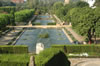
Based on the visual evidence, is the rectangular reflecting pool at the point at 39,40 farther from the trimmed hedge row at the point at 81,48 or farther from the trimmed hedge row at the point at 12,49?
the trimmed hedge row at the point at 81,48

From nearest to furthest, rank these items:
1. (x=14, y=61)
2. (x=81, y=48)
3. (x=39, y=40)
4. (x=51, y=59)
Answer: (x=51, y=59)
(x=14, y=61)
(x=81, y=48)
(x=39, y=40)

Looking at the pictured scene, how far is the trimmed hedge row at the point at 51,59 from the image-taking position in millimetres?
11922

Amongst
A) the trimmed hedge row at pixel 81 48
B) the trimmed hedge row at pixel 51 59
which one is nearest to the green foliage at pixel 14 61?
the trimmed hedge row at pixel 51 59

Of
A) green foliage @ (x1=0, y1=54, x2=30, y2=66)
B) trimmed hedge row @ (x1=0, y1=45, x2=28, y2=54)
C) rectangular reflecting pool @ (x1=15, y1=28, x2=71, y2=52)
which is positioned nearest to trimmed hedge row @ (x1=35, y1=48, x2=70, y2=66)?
green foliage @ (x1=0, y1=54, x2=30, y2=66)

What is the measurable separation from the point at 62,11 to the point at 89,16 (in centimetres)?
3809

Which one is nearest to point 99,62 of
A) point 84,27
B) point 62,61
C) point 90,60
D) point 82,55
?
point 90,60

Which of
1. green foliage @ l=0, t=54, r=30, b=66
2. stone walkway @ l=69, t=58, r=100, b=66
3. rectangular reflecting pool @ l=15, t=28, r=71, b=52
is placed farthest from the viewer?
rectangular reflecting pool @ l=15, t=28, r=71, b=52

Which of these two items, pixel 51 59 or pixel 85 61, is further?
pixel 85 61

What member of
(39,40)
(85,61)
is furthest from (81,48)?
(39,40)

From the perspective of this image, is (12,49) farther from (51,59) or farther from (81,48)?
(51,59)

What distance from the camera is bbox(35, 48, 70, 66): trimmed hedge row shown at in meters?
11.9

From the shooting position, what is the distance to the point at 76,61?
62.2 feet

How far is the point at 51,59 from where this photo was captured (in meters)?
12.0

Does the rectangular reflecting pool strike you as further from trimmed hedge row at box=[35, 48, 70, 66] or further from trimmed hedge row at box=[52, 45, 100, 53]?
trimmed hedge row at box=[35, 48, 70, 66]
